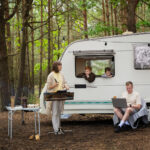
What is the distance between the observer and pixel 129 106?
9.07 metres

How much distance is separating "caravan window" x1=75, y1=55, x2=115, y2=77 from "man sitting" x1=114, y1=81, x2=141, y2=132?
0.91m

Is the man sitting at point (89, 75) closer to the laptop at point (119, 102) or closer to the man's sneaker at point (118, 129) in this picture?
the laptop at point (119, 102)

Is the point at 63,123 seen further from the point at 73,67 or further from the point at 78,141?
the point at 78,141

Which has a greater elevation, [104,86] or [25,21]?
[25,21]

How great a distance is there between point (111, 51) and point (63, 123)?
279cm

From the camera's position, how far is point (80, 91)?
986cm

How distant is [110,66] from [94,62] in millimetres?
528

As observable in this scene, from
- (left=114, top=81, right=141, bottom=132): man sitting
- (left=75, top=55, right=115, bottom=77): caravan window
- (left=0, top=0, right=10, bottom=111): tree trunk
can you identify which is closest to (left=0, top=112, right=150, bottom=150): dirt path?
(left=114, top=81, right=141, bottom=132): man sitting

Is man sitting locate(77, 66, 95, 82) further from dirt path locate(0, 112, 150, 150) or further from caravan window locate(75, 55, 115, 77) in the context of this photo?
dirt path locate(0, 112, 150, 150)

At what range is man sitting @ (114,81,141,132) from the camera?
28.9 ft

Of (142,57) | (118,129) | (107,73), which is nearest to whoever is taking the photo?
(118,129)

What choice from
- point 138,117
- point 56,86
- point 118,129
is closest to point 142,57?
point 138,117

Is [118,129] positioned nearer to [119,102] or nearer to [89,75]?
[119,102]

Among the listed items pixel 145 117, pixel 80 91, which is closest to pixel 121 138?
pixel 145 117
